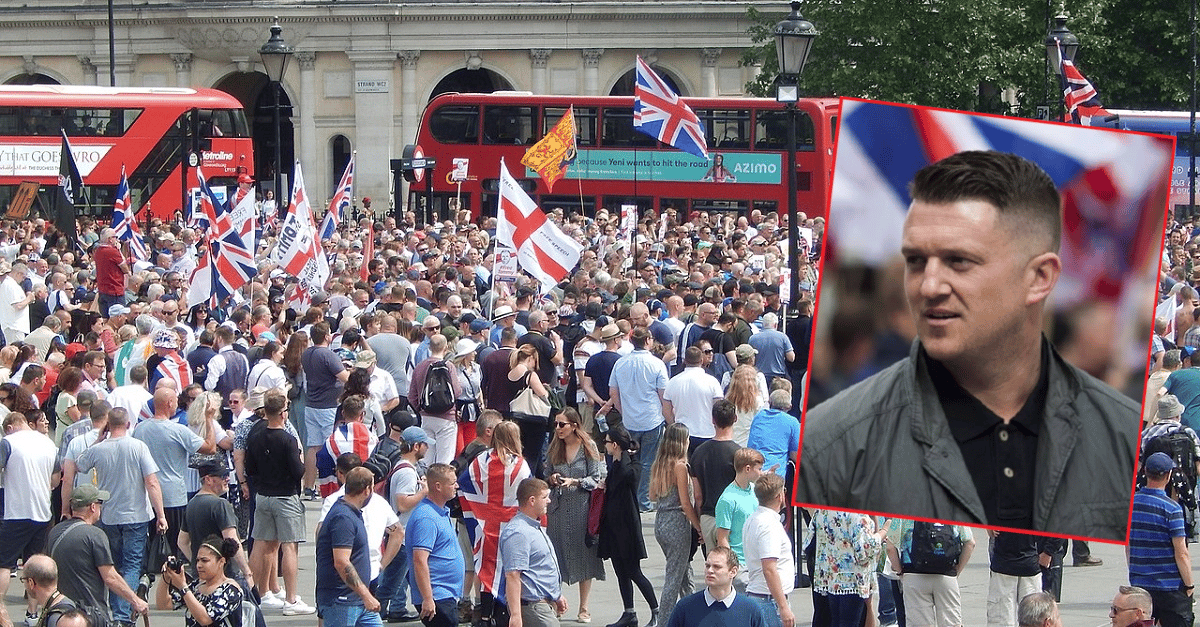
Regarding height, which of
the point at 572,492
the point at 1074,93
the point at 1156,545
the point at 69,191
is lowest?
the point at 1156,545

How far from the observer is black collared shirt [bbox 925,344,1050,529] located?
13.6 feet

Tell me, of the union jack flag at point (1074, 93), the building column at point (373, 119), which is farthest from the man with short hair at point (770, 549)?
the building column at point (373, 119)

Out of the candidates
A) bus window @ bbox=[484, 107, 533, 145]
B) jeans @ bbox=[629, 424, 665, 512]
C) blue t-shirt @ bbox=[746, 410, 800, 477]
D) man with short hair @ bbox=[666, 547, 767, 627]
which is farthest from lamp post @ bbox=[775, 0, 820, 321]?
bus window @ bbox=[484, 107, 533, 145]

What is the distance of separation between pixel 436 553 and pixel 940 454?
6.66 metres

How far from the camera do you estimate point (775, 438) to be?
11.5 m

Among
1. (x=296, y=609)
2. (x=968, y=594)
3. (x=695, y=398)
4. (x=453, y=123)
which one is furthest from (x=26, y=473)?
(x=453, y=123)

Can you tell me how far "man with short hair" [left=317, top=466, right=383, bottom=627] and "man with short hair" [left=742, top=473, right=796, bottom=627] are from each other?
205cm

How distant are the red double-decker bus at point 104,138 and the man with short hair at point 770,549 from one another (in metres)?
32.1

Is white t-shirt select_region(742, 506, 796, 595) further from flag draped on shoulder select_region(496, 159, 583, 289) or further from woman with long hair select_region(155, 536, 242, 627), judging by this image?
flag draped on shoulder select_region(496, 159, 583, 289)

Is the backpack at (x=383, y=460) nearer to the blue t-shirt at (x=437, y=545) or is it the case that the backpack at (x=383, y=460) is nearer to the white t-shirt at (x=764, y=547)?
the blue t-shirt at (x=437, y=545)

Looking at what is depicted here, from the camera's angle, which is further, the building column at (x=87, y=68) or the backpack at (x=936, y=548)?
the building column at (x=87, y=68)

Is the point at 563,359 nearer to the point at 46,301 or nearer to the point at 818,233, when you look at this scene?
the point at 46,301

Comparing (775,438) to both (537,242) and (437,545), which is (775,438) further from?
(537,242)

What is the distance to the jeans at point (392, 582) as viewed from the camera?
11336 mm
